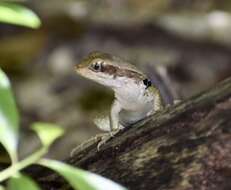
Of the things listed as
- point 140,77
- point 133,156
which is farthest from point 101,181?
→ point 140,77

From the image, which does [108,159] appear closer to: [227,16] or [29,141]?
[29,141]

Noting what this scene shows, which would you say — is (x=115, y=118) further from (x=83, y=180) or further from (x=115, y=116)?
(x=83, y=180)

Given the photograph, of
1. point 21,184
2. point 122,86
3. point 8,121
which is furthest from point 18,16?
point 122,86

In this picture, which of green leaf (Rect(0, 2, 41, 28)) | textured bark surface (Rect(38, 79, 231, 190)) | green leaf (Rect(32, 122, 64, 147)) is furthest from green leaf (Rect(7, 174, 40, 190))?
textured bark surface (Rect(38, 79, 231, 190))

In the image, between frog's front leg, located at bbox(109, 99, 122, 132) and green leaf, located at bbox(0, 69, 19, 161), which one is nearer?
green leaf, located at bbox(0, 69, 19, 161)

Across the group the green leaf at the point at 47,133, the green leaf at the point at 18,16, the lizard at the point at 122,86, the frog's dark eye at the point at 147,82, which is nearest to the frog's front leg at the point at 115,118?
Answer: the lizard at the point at 122,86

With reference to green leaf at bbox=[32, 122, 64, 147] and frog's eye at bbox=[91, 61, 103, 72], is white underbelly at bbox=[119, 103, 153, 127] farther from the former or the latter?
green leaf at bbox=[32, 122, 64, 147]
